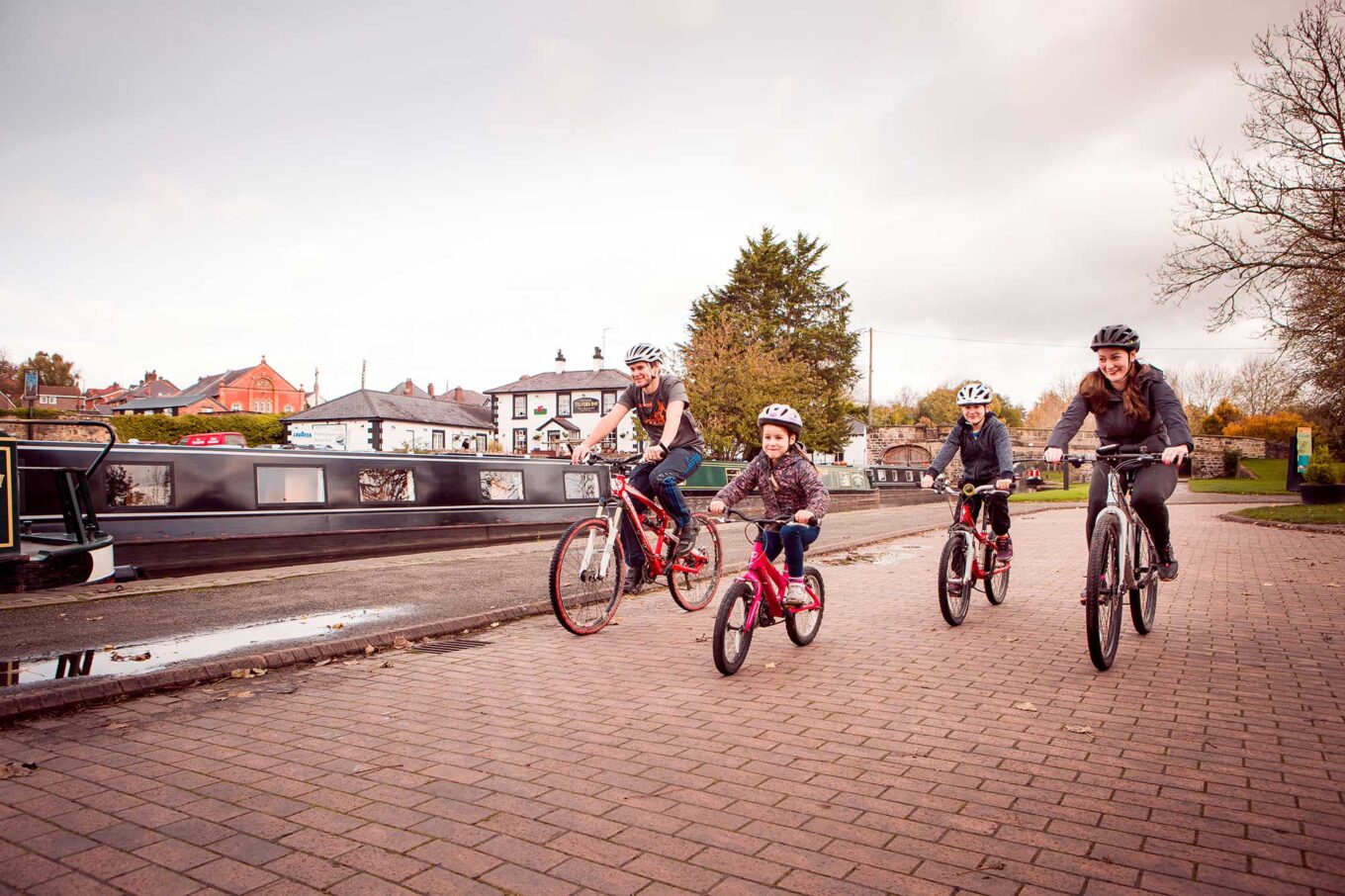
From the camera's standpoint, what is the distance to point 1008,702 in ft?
15.3

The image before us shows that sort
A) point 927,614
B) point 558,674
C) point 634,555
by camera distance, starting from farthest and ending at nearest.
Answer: point 927,614 → point 634,555 → point 558,674

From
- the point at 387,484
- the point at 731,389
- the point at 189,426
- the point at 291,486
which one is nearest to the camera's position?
the point at 291,486

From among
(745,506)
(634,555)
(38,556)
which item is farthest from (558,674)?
(745,506)

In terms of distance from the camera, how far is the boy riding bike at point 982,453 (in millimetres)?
7418

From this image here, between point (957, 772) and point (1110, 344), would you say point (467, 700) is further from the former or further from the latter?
point (1110, 344)

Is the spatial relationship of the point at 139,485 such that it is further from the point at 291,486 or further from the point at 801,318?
the point at 801,318

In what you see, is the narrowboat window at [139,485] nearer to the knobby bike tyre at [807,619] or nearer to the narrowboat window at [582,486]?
the narrowboat window at [582,486]

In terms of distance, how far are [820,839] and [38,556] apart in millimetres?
8521

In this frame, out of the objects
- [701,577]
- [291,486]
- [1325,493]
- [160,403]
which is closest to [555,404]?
[160,403]

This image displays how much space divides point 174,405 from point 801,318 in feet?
205

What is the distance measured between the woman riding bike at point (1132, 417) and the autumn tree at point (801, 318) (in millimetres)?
45288

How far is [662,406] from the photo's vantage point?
24.1 feet

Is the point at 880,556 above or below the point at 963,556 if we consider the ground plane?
below

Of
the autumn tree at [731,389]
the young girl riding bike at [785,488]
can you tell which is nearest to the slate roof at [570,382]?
the autumn tree at [731,389]
